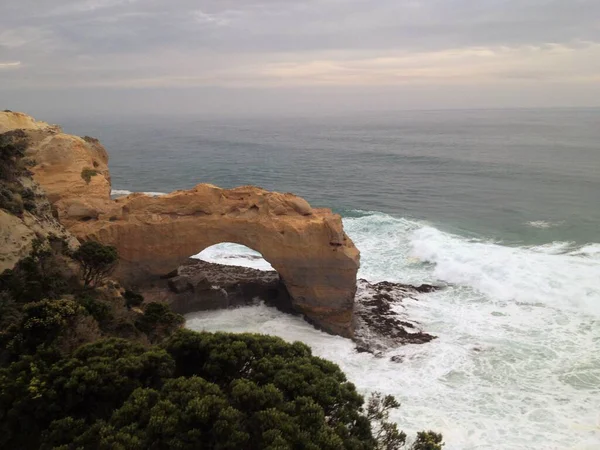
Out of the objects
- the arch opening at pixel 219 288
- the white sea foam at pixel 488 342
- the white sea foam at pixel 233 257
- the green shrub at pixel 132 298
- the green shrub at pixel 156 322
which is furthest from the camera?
the white sea foam at pixel 233 257

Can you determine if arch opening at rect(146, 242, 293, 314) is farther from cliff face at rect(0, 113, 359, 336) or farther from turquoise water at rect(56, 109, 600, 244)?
turquoise water at rect(56, 109, 600, 244)

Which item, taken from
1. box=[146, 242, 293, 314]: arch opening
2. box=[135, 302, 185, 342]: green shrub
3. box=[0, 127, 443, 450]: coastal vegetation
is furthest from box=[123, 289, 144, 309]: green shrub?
box=[0, 127, 443, 450]: coastal vegetation

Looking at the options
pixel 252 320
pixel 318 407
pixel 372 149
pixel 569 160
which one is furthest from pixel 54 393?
pixel 372 149

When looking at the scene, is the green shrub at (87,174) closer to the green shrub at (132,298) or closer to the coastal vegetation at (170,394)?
the green shrub at (132,298)

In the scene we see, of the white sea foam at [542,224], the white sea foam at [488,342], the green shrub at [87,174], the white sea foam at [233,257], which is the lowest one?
the white sea foam at [488,342]

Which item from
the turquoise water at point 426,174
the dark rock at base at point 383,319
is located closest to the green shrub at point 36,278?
the dark rock at base at point 383,319

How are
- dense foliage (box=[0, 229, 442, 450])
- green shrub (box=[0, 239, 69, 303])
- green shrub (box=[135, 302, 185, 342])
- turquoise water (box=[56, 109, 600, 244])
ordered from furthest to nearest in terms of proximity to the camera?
turquoise water (box=[56, 109, 600, 244])
green shrub (box=[135, 302, 185, 342])
green shrub (box=[0, 239, 69, 303])
dense foliage (box=[0, 229, 442, 450])
